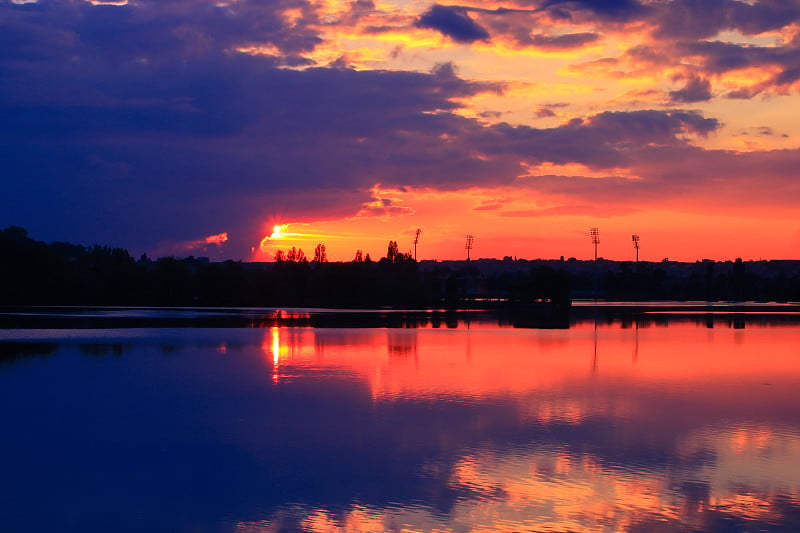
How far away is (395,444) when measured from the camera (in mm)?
12461

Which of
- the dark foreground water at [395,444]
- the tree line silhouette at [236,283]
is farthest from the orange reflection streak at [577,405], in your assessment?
the tree line silhouette at [236,283]

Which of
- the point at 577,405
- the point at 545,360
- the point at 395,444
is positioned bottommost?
the point at 395,444

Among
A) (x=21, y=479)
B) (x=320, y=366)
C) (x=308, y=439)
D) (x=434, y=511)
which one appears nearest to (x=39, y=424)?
(x=21, y=479)

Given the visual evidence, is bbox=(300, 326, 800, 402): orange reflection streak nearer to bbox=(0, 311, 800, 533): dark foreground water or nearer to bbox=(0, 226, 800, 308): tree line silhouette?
bbox=(0, 311, 800, 533): dark foreground water

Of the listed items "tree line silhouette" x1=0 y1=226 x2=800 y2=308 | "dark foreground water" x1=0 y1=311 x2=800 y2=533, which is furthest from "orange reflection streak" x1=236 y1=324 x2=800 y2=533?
"tree line silhouette" x1=0 y1=226 x2=800 y2=308

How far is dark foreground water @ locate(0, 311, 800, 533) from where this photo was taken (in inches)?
361

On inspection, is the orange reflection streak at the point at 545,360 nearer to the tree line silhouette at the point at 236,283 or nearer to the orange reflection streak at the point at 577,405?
the orange reflection streak at the point at 577,405

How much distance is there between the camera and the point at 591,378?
2069cm

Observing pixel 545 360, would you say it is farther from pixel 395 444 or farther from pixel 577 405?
pixel 395 444

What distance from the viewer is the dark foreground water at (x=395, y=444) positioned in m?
9.17

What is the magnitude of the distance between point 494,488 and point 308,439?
12.1 feet

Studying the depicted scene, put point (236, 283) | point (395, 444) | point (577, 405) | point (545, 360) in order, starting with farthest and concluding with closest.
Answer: point (236, 283) < point (545, 360) < point (577, 405) < point (395, 444)

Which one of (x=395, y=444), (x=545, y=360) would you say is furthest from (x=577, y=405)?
(x=545, y=360)

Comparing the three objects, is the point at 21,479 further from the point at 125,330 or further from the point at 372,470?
the point at 125,330
